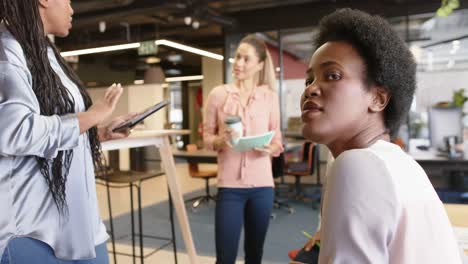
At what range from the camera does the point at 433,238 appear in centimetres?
62

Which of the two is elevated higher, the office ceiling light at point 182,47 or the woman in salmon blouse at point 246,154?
the office ceiling light at point 182,47

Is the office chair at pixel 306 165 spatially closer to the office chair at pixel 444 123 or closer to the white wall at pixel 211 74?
the office chair at pixel 444 123

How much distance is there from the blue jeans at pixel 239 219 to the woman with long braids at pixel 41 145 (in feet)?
3.34

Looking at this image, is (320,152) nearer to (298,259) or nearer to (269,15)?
(269,15)

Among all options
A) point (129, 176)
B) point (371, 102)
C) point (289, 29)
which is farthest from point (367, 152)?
point (289, 29)

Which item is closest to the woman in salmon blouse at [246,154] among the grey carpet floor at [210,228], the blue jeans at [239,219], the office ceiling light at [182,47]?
the blue jeans at [239,219]

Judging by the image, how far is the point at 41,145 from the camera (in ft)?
3.52

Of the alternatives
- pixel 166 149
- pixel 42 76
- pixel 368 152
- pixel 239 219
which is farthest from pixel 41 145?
pixel 166 149

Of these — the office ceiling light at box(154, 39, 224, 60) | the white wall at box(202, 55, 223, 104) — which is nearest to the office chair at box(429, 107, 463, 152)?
the office ceiling light at box(154, 39, 224, 60)

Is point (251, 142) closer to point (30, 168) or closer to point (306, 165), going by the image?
point (30, 168)

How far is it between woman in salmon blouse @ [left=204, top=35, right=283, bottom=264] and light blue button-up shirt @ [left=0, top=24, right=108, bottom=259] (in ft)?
3.59

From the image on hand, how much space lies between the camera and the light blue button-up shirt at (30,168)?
40.7 inches

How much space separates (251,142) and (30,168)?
4.15ft

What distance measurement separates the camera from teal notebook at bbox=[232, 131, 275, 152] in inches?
85.6
